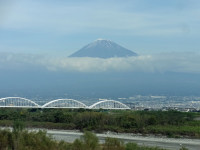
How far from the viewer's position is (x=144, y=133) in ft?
103

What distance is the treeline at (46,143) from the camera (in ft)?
46.2

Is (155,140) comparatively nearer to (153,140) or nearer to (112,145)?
(153,140)

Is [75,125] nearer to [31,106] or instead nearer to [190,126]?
[190,126]

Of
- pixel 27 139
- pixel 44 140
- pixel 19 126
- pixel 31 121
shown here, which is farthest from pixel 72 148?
pixel 31 121

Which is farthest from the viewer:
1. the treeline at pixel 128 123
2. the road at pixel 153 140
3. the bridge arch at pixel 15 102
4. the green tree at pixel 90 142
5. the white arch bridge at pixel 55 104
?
the bridge arch at pixel 15 102

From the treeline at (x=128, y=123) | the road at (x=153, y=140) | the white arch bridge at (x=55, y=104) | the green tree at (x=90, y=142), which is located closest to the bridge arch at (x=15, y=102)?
the white arch bridge at (x=55, y=104)

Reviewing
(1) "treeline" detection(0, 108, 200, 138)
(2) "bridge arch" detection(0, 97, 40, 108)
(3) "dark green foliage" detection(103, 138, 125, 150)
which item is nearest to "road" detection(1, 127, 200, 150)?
(1) "treeline" detection(0, 108, 200, 138)

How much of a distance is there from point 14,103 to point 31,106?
11.3 feet

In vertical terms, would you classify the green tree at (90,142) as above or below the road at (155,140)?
above

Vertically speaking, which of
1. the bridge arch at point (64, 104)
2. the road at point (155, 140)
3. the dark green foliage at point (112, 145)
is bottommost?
the road at point (155, 140)

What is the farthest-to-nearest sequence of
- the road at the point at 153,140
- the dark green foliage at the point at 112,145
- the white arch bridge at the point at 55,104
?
the white arch bridge at the point at 55,104 → the road at the point at 153,140 → the dark green foliage at the point at 112,145

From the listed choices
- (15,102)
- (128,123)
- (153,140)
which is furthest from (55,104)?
(153,140)

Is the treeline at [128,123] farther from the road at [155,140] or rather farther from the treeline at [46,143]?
the treeline at [46,143]

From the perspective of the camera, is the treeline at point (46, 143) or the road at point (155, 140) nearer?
the treeline at point (46, 143)
